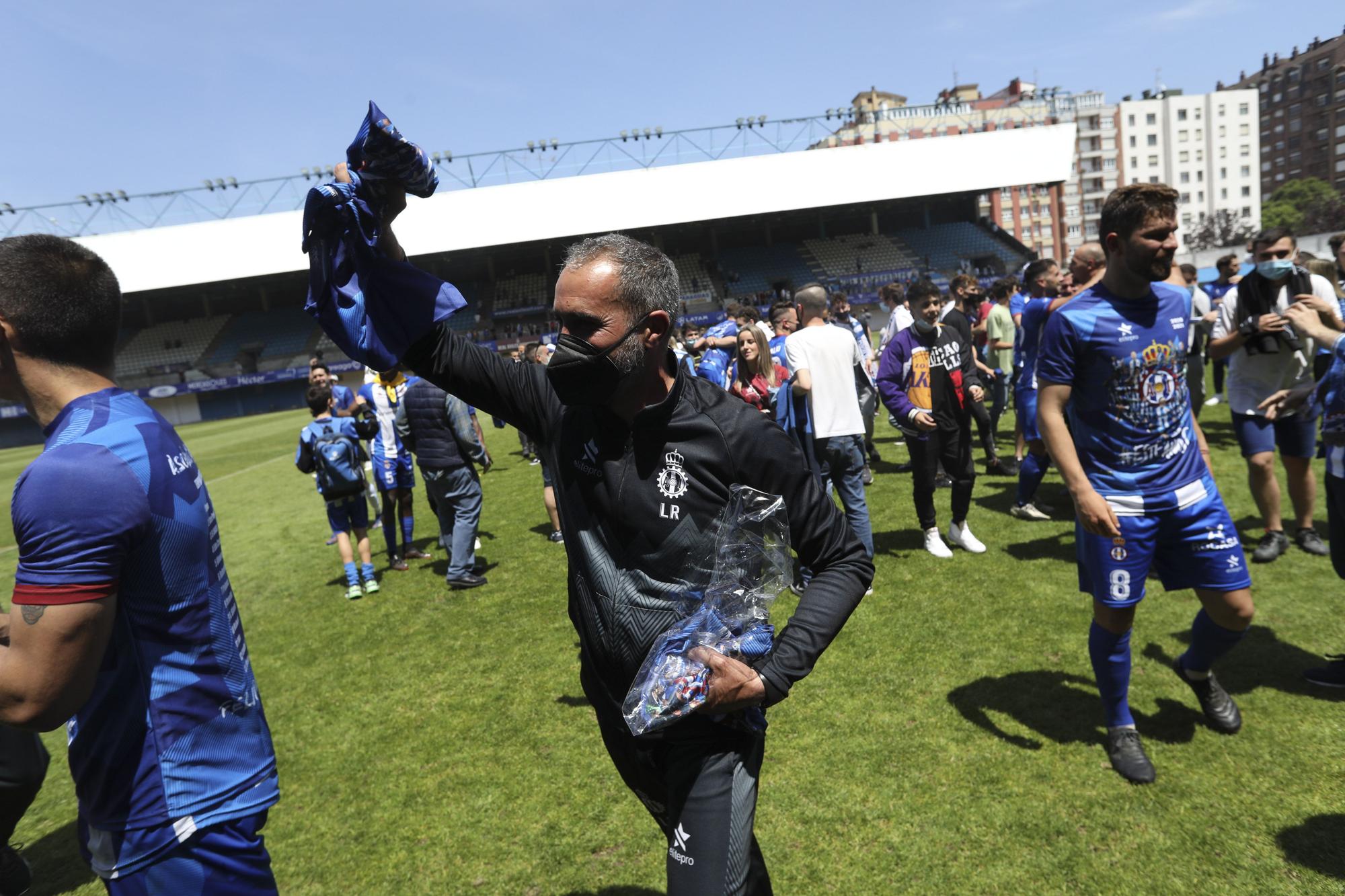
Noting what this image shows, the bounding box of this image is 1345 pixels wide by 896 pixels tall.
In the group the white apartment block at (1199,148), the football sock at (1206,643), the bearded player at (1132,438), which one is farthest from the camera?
the white apartment block at (1199,148)

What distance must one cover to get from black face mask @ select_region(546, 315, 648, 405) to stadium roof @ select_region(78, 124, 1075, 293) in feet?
133

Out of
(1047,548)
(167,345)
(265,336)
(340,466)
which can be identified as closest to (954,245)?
(265,336)

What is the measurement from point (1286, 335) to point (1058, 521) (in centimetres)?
254

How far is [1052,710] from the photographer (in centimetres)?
414

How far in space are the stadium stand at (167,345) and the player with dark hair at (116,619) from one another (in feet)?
175

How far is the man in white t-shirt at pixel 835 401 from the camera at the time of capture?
20.0ft

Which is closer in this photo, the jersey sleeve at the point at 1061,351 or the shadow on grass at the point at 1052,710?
the jersey sleeve at the point at 1061,351

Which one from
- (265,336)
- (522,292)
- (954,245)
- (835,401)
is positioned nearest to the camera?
(835,401)

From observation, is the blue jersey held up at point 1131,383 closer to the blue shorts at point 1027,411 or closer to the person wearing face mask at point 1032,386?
the person wearing face mask at point 1032,386

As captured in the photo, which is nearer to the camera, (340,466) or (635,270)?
(635,270)

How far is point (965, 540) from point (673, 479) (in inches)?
216

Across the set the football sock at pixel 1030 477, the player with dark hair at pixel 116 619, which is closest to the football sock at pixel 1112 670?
the player with dark hair at pixel 116 619

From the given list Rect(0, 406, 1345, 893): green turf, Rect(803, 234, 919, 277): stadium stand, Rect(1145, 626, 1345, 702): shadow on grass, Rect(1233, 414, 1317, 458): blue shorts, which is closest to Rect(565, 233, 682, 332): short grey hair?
Rect(0, 406, 1345, 893): green turf

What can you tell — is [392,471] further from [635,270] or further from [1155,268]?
[1155,268]
